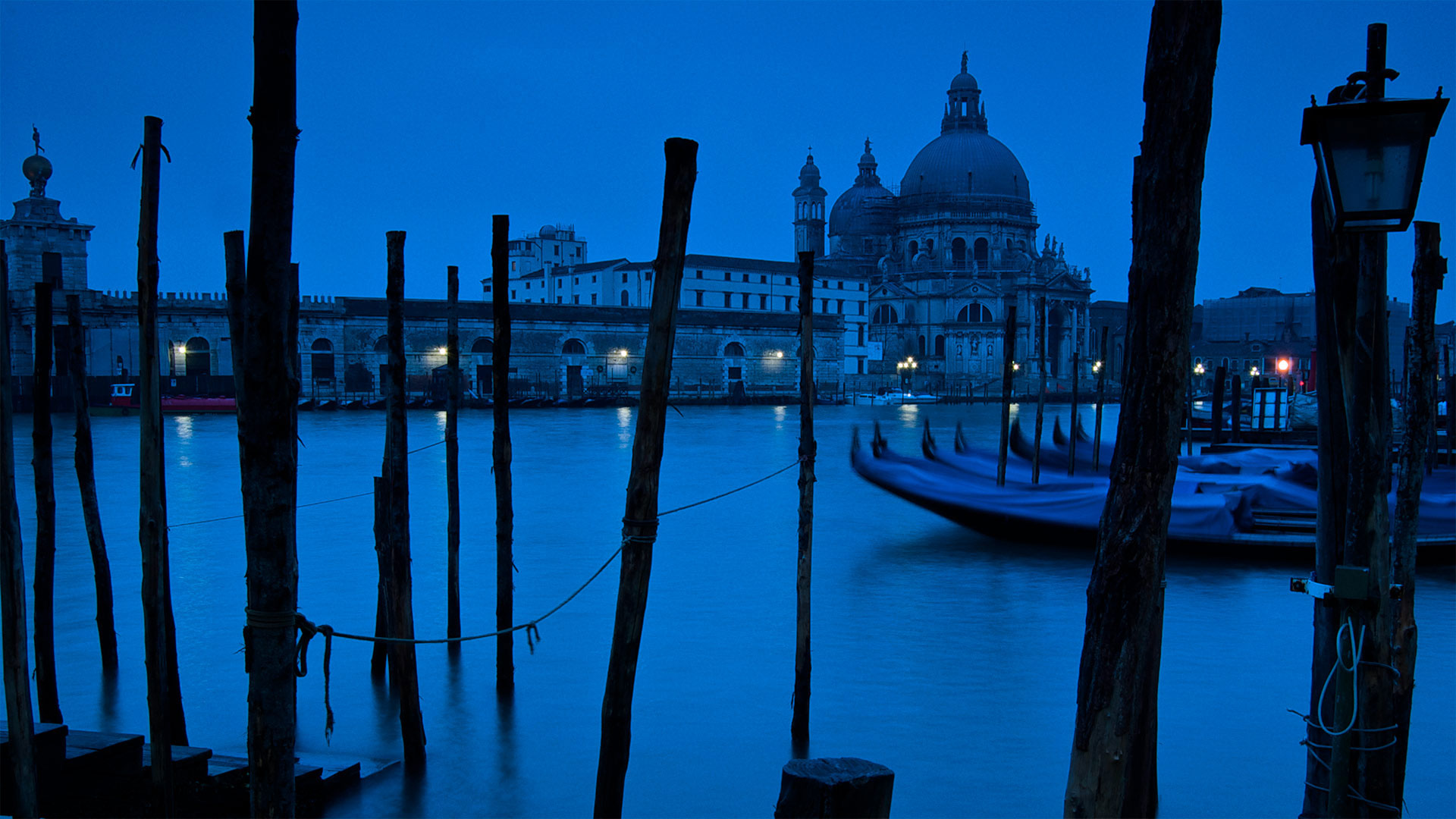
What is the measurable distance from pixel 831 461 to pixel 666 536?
9.70m

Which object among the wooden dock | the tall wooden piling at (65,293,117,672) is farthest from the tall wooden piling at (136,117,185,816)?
the tall wooden piling at (65,293,117,672)

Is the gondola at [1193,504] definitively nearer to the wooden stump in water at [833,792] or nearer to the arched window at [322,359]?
the wooden stump in water at [833,792]

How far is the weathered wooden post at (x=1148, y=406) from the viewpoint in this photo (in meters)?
2.69

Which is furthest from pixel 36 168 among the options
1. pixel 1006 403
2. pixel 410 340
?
pixel 1006 403

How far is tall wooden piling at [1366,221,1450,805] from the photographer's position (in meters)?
2.69

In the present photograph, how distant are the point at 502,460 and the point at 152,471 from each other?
213 cm

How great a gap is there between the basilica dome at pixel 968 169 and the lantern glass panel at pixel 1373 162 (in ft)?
181

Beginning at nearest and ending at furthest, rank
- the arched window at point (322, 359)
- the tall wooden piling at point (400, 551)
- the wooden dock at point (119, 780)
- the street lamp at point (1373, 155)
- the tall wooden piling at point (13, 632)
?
the street lamp at point (1373, 155), the tall wooden piling at point (13, 632), the wooden dock at point (119, 780), the tall wooden piling at point (400, 551), the arched window at point (322, 359)

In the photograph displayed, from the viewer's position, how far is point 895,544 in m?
11.1

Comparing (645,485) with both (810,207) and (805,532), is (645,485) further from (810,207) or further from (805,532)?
(810,207)

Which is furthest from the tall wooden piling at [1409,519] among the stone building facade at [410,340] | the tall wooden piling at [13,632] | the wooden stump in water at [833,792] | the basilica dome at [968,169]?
→ the basilica dome at [968,169]

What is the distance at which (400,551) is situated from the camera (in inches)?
186

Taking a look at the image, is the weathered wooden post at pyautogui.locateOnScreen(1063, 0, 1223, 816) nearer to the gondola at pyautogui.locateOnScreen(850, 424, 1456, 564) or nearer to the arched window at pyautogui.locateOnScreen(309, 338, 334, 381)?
the gondola at pyautogui.locateOnScreen(850, 424, 1456, 564)

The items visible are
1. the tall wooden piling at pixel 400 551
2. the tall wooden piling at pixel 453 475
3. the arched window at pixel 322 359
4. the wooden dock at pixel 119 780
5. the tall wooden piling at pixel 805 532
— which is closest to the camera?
the wooden dock at pixel 119 780
